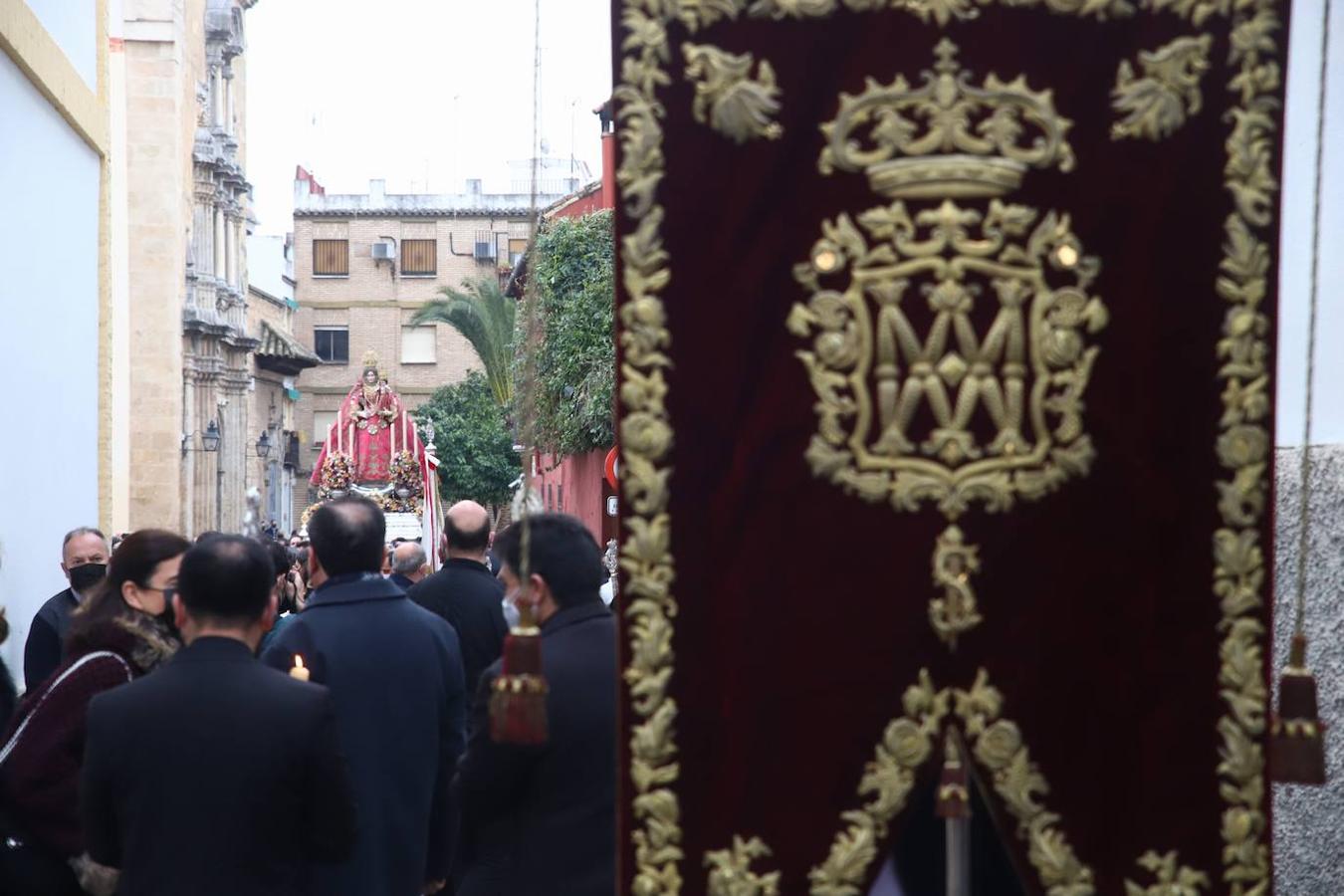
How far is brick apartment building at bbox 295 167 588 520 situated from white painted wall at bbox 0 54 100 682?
5258cm

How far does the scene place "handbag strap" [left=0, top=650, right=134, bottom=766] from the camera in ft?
15.0

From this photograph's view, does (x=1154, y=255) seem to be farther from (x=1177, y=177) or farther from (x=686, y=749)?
(x=686, y=749)

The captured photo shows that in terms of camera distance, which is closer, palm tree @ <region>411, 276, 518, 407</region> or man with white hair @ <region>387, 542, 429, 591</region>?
man with white hair @ <region>387, 542, 429, 591</region>

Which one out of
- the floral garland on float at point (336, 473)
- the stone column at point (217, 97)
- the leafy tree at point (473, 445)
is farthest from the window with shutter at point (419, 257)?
the floral garland on float at point (336, 473)

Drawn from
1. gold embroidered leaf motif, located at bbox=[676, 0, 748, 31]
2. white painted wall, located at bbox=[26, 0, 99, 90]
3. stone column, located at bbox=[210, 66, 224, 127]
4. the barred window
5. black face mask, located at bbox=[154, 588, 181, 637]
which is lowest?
black face mask, located at bbox=[154, 588, 181, 637]

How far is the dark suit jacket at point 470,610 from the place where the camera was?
7.06 metres

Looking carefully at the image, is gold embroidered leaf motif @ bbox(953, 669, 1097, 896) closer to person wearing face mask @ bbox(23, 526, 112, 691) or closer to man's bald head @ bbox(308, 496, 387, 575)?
man's bald head @ bbox(308, 496, 387, 575)

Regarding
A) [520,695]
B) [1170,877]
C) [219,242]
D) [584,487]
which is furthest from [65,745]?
[219,242]

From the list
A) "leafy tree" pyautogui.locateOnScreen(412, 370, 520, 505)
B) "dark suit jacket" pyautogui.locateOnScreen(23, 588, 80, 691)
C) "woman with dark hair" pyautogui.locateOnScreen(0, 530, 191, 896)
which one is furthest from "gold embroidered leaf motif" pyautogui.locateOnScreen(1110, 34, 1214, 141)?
"leafy tree" pyautogui.locateOnScreen(412, 370, 520, 505)

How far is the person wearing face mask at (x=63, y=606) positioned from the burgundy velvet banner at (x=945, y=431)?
4.35 meters

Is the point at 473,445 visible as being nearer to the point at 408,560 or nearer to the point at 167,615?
the point at 408,560

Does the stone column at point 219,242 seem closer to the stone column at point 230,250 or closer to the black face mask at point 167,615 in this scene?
the stone column at point 230,250

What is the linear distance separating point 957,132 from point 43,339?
10.0 m

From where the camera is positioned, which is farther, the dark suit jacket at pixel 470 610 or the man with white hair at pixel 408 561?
the man with white hair at pixel 408 561
